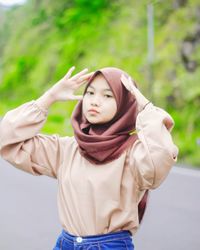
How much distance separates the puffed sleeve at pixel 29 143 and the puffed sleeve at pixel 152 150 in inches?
15.6

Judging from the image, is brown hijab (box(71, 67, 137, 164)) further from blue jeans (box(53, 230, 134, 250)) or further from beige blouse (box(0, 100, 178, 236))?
blue jeans (box(53, 230, 134, 250))

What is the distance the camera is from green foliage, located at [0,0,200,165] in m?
13.4

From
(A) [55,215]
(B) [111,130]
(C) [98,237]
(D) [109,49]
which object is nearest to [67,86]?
(B) [111,130]

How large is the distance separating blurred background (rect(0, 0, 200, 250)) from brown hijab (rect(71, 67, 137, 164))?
725cm

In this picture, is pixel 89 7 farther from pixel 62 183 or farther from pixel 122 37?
pixel 62 183

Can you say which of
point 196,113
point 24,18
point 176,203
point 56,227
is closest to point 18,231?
point 56,227

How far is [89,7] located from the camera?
63.8 ft

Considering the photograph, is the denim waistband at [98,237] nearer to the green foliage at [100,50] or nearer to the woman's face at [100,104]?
the woman's face at [100,104]

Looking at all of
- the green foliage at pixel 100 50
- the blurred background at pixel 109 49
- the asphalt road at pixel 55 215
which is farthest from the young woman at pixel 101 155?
the green foliage at pixel 100 50

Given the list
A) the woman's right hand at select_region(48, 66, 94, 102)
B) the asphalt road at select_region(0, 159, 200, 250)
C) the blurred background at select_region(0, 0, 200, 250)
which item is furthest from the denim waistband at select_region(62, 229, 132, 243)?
the blurred background at select_region(0, 0, 200, 250)

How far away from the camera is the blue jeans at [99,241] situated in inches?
96.7

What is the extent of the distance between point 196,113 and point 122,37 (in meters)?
4.29

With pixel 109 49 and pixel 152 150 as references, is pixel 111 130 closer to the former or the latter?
pixel 152 150

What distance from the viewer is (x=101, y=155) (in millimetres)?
2510
